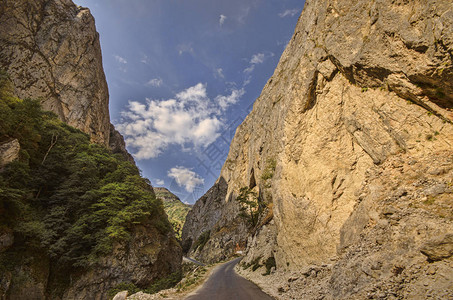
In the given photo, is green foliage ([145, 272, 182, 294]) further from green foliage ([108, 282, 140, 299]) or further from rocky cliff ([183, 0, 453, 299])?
rocky cliff ([183, 0, 453, 299])

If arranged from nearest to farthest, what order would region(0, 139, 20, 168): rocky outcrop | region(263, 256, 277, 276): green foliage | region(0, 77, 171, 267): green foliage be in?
region(0, 139, 20, 168): rocky outcrop
region(0, 77, 171, 267): green foliage
region(263, 256, 277, 276): green foliage

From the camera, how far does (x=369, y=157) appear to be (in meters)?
10.8

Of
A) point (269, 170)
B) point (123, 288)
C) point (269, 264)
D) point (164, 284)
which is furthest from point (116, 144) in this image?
point (269, 264)

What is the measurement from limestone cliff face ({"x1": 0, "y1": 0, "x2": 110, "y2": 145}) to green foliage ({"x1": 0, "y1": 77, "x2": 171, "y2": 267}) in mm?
27031

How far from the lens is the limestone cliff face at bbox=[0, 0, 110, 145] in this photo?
3884cm

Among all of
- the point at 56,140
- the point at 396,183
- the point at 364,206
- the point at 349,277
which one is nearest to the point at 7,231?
the point at 56,140

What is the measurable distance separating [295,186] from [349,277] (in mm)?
8119

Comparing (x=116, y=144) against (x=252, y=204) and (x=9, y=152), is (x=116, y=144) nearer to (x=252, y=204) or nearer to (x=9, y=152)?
(x=252, y=204)

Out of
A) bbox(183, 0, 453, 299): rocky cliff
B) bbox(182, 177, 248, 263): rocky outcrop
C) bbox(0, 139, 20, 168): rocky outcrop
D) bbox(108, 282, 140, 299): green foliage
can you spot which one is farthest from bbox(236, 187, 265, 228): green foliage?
bbox(0, 139, 20, 168): rocky outcrop

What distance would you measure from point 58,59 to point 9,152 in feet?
144

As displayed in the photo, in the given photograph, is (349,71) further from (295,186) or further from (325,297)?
(325,297)

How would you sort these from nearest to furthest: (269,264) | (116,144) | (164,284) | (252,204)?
(164,284)
(269,264)
(252,204)
(116,144)

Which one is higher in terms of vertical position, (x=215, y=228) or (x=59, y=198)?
(x=59, y=198)

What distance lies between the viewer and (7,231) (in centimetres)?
1355
